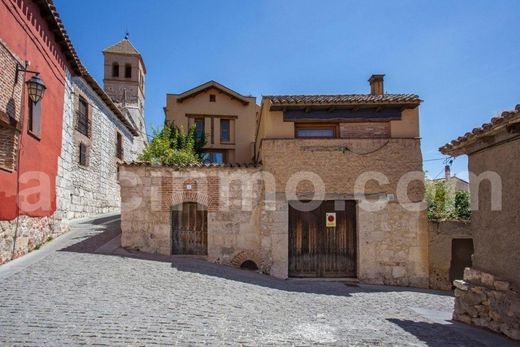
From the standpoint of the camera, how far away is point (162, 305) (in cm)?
537

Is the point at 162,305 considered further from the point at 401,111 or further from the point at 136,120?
the point at 136,120

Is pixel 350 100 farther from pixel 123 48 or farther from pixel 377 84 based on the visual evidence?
pixel 123 48

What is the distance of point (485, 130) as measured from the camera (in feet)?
18.3

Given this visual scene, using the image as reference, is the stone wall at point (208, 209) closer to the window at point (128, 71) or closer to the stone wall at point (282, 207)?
the stone wall at point (282, 207)

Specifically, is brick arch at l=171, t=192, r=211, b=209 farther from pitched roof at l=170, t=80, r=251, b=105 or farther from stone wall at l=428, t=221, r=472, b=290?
pitched roof at l=170, t=80, r=251, b=105

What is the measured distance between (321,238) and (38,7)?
8.97m

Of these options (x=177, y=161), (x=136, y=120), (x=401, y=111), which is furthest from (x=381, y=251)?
(x=136, y=120)

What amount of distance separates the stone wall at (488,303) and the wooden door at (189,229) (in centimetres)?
627

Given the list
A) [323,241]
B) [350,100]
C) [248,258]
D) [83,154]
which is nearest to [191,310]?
[248,258]

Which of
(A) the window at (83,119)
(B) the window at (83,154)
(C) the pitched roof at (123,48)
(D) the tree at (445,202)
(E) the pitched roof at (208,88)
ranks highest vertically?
(C) the pitched roof at (123,48)

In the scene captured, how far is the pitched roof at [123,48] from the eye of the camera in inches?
1204

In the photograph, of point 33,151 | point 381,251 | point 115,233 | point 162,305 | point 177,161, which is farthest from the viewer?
point 177,161

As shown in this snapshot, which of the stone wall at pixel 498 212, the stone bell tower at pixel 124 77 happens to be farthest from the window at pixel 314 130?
the stone bell tower at pixel 124 77

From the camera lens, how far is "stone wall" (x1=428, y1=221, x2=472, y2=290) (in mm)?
9867
